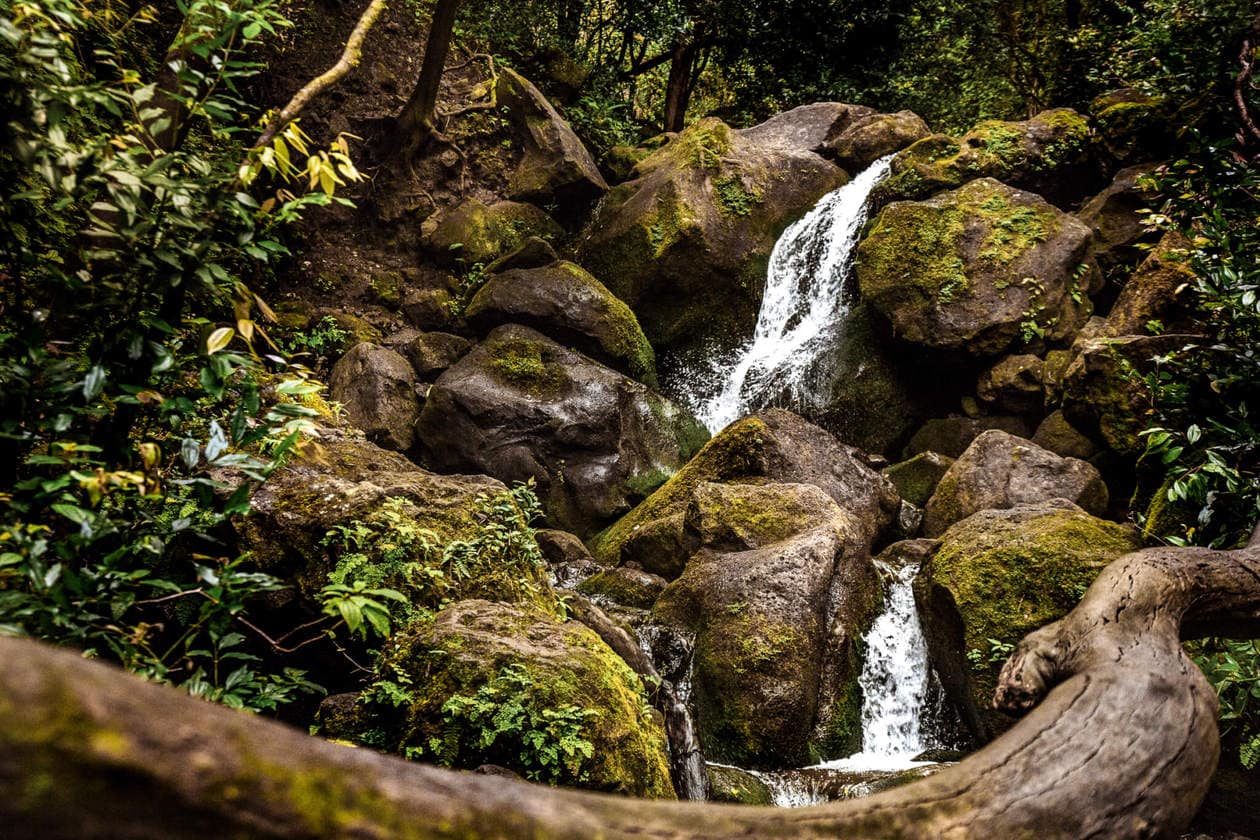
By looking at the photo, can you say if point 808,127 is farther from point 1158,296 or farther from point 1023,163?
point 1158,296

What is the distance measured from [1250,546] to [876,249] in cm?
835

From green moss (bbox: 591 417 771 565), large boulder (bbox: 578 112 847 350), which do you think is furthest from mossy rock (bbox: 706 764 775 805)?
large boulder (bbox: 578 112 847 350)

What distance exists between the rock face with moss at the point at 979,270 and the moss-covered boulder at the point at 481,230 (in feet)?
18.6

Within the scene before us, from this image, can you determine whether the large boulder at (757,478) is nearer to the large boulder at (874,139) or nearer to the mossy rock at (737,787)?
the mossy rock at (737,787)

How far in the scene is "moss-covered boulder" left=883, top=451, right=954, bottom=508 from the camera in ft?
31.8

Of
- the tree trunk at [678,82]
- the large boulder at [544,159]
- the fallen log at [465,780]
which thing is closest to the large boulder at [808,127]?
the tree trunk at [678,82]

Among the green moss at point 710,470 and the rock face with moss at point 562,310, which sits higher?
the rock face with moss at point 562,310

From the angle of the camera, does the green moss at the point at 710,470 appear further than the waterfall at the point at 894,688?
Yes

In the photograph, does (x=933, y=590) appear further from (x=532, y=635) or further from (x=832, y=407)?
(x=832, y=407)

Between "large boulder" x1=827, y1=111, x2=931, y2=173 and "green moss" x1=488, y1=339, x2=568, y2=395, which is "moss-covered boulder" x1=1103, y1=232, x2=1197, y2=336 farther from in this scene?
"green moss" x1=488, y1=339, x2=568, y2=395

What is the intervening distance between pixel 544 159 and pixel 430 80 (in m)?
2.34

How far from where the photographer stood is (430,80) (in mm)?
11406

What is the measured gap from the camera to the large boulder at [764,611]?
230 inches

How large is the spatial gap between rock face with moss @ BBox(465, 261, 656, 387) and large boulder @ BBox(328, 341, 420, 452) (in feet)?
5.44
